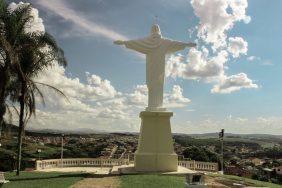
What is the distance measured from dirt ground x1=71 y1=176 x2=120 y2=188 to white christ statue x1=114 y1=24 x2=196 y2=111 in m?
5.87

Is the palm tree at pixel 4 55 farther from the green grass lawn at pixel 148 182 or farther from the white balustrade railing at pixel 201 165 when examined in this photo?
the white balustrade railing at pixel 201 165

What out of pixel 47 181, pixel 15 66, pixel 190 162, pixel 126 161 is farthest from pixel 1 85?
pixel 190 162

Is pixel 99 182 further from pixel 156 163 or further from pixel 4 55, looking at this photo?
pixel 4 55

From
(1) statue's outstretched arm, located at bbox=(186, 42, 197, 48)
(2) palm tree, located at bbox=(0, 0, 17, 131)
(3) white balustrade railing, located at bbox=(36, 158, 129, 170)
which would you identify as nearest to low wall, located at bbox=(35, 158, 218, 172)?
(3) white balustrade railing, located at bbox=(36, 158, 129, 170)

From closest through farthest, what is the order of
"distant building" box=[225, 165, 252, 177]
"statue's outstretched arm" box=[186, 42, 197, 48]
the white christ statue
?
1. the white christ statue
2. "statue's outstretched arm" box=[186, 42, 197, 48]
3. "distant building" box=[225, 165, 252, 177]

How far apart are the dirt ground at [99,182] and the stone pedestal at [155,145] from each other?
10.8 feet

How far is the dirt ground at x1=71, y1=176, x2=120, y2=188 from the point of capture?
16922mm

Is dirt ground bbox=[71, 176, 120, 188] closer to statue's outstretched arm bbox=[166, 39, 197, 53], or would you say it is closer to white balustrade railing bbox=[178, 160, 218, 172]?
statue's outstretched arm bbox=[166, 39, 197, 53]

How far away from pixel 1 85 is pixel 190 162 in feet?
52.4

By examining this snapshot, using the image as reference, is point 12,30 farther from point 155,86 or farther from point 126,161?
point 126,161

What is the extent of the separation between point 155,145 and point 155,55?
5312mm

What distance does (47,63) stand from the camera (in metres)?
21.1

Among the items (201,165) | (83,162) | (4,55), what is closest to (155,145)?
(201,165)

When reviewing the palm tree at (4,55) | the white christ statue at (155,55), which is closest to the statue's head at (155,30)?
the white christ statue at (155,55)
